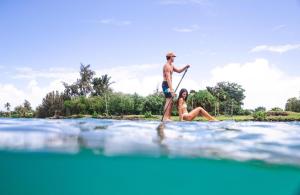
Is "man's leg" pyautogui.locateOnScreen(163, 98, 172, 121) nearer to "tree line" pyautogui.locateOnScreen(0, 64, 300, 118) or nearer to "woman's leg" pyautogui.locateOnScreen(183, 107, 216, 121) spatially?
"woman's leg" pyautogui.locateOnScreen(183, 107, 216, 121)

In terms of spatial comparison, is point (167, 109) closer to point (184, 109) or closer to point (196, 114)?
point (184, 109)

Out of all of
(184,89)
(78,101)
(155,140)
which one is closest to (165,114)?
(184,89)

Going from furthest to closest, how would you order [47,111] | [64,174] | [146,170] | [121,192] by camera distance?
[47,111], [121,192], [64,174], [146,170]

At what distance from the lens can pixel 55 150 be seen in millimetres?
9664

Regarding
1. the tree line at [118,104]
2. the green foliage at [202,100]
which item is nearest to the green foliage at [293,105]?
the tree line at [118,104]

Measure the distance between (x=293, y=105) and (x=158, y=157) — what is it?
254 ft

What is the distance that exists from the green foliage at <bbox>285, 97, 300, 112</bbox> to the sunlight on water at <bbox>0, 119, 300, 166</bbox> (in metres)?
73.7

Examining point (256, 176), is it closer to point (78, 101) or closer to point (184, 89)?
point (184, 89)

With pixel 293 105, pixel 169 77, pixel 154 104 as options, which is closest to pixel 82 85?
pixel 154 104

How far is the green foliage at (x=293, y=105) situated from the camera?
7744 cm

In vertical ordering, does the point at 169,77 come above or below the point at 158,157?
above

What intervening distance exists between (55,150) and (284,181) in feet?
25.4

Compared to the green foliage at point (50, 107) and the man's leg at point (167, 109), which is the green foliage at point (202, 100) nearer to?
the green foliage at point (50, 107)

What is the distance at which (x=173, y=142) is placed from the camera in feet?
29.5
